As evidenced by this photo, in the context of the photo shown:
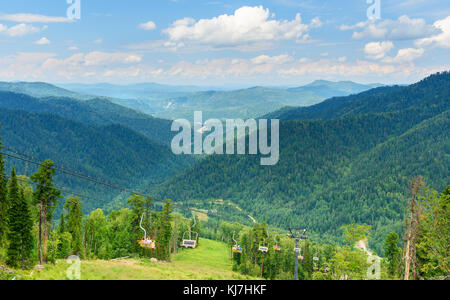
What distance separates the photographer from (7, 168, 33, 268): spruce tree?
56219 mm

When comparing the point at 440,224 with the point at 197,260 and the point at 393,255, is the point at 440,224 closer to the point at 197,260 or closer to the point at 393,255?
→ the point at 393,255

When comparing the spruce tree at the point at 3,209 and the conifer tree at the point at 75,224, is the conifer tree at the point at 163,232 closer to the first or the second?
the conifer tree at the point at 75,224

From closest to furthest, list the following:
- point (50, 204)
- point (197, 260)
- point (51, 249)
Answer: point (50, 204) → point (51, 249) → point (197, 260)

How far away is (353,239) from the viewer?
54.2 m

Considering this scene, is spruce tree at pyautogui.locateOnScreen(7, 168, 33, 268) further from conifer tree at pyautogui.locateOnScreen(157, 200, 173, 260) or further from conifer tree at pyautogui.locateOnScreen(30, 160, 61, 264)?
conifer tree at pyautogui.locateOnScreen(157, 200, 173, 260)

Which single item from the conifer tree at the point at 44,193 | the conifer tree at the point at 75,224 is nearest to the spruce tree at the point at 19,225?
the conifer tree at the point at 44,193

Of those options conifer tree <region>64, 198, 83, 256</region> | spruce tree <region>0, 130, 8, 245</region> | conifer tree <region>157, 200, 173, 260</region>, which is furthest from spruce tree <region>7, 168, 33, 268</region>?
conifer tree <region>157, 200, 173, 260</region>

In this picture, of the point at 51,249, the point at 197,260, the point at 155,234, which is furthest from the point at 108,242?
the point at 197,260

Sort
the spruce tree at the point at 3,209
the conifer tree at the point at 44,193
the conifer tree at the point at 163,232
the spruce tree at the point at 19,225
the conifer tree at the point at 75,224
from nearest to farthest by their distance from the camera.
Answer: the spruce tree at the point at 19,225 < the conifer tree at the point at 44,193 < the spruce tree at the point at 3,209 < the conifer tree at the point at 75,224 < the conifer tree at the point at 163,232

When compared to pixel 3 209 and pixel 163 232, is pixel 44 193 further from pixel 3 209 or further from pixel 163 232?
pixel 163 232

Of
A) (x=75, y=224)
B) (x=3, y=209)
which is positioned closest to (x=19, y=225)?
(x=3, y=209)

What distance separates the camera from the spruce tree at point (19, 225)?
2213 inches

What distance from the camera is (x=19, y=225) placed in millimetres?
59094
